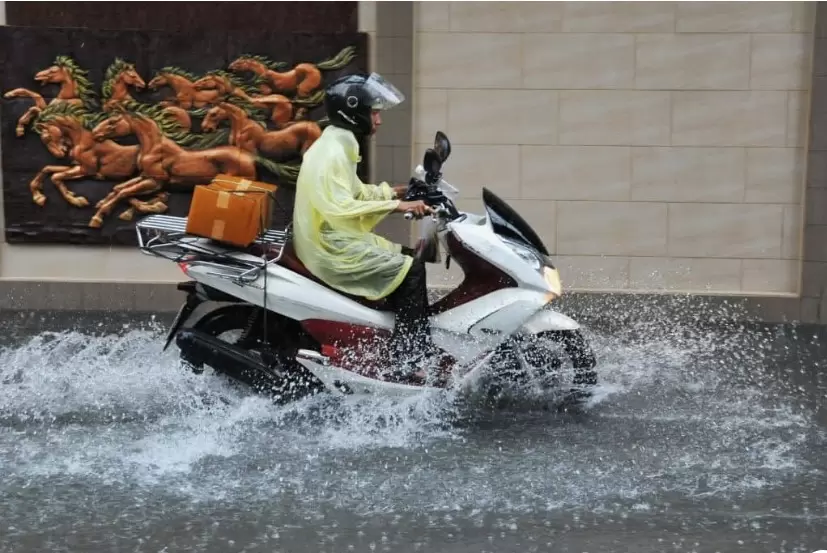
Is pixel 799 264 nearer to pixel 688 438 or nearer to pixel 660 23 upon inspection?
pixel 660 23

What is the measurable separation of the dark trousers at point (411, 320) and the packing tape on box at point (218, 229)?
890 mm

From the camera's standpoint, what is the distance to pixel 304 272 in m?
5.45

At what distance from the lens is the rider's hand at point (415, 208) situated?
5246 mm

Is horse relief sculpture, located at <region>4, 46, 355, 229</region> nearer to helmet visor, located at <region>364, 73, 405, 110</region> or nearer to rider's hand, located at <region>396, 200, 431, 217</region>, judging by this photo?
helmet visor, located at <region>364, 73, 405, 110</region>

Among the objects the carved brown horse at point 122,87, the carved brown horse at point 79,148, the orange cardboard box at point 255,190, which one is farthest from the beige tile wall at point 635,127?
the orange cardboard box at point 255,190

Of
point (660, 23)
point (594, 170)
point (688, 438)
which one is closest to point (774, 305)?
point (594, 170)

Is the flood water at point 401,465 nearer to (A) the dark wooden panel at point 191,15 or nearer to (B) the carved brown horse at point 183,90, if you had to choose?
(B) the carved brown horse at point 183,90

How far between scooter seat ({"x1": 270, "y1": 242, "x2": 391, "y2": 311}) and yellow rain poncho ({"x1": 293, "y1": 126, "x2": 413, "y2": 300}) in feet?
0.08

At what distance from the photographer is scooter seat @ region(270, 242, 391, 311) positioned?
17.8ft

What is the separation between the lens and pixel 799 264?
8469 millimetres

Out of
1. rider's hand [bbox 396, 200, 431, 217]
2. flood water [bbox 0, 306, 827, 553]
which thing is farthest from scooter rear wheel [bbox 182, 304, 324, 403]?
rider's hand [bbox 396, 200, 431, 217]

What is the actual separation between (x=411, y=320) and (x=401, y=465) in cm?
87

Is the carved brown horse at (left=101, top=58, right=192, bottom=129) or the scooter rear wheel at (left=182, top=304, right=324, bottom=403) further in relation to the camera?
the carved brown horse at (left=101, top=58, right=192, bottom=129)

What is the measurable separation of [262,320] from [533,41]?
12.6 feet
